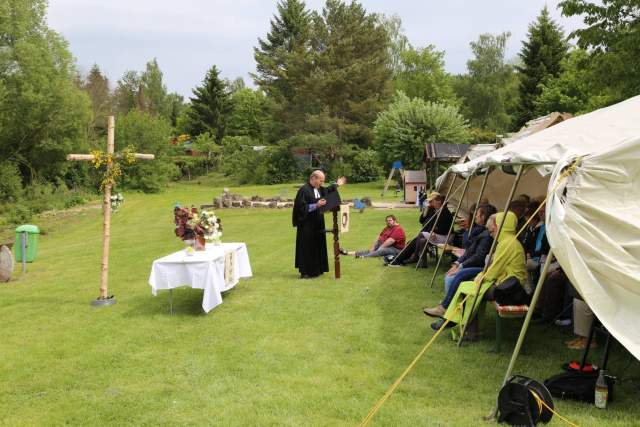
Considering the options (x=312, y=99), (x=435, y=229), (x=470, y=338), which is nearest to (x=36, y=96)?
(x=312, y=99)

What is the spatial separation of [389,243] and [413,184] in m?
12.1

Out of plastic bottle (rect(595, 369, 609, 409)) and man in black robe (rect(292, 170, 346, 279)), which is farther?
man in black robe (rect(292, 170, 346, 279))

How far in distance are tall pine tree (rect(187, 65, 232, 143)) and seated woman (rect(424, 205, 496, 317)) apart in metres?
50.0

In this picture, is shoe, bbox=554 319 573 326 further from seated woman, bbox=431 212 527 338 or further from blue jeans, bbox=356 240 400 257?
blue jeans, bbox=356 240 400 257

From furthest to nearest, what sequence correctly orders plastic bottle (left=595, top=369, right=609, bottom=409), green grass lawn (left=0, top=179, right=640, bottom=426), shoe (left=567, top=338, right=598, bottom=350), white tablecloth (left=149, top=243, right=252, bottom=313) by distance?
white tablecloth (left=149, top=243, right=252, bottom=313)
shoe (left=567, top=338, right=598, bottom=350)
green grass lawn (left=0, top=179, right=640, bottom=426)
plastic bottle (left=595, top=369, right=609, bottom=409)

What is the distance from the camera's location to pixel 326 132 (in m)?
39.6

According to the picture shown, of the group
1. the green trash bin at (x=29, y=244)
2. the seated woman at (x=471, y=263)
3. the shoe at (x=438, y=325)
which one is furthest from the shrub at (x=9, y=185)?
the shoe at (x=438, y=325)

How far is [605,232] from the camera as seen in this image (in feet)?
13.0

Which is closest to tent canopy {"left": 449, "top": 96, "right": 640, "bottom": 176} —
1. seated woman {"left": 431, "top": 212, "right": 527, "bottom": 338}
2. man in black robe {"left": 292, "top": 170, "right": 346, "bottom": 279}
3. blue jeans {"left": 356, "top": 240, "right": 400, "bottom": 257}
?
seated woman {"left": 431, "top": 212, "right": 527, "bottom": 338}

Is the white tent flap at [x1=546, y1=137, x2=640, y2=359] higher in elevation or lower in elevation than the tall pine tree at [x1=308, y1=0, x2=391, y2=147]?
lower

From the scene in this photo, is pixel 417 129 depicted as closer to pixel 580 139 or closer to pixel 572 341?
pixel 580 139

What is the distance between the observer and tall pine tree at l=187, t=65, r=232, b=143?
55156 mm

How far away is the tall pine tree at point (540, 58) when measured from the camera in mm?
38031

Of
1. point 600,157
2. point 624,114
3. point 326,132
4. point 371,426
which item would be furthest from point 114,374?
point 326,132
